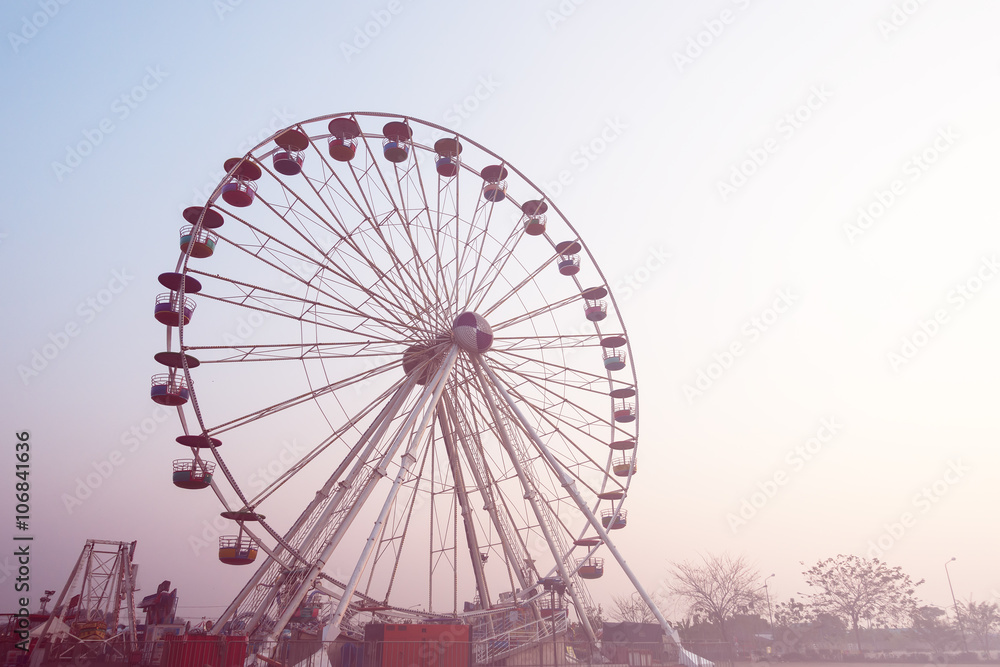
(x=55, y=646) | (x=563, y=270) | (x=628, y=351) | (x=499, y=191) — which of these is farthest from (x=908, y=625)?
(x=55, y=646)

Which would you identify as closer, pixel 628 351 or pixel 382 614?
pixel 382 614

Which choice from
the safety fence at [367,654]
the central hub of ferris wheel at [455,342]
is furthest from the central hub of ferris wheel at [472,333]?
the safety fence at [367,654]

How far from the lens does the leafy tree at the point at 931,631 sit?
5403 cm

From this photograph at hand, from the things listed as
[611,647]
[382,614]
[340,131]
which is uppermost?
[340,131]

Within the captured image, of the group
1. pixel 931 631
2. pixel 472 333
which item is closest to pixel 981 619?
pixel 931 631

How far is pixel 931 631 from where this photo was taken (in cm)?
5616

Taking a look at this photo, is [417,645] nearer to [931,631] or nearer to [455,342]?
[455,342]

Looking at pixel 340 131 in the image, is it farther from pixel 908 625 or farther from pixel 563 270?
pixel 908 625

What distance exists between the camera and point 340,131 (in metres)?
23.7

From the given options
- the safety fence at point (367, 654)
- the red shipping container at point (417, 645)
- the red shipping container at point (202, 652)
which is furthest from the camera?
the red shipping container at point (417, 645)

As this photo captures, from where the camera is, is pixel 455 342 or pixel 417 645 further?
pixel 455 342

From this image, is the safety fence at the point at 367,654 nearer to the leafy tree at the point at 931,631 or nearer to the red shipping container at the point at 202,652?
the red shipping container at the point at 202,652

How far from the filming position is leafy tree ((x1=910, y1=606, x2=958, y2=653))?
177 ft

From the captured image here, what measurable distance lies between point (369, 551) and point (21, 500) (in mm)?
9373
